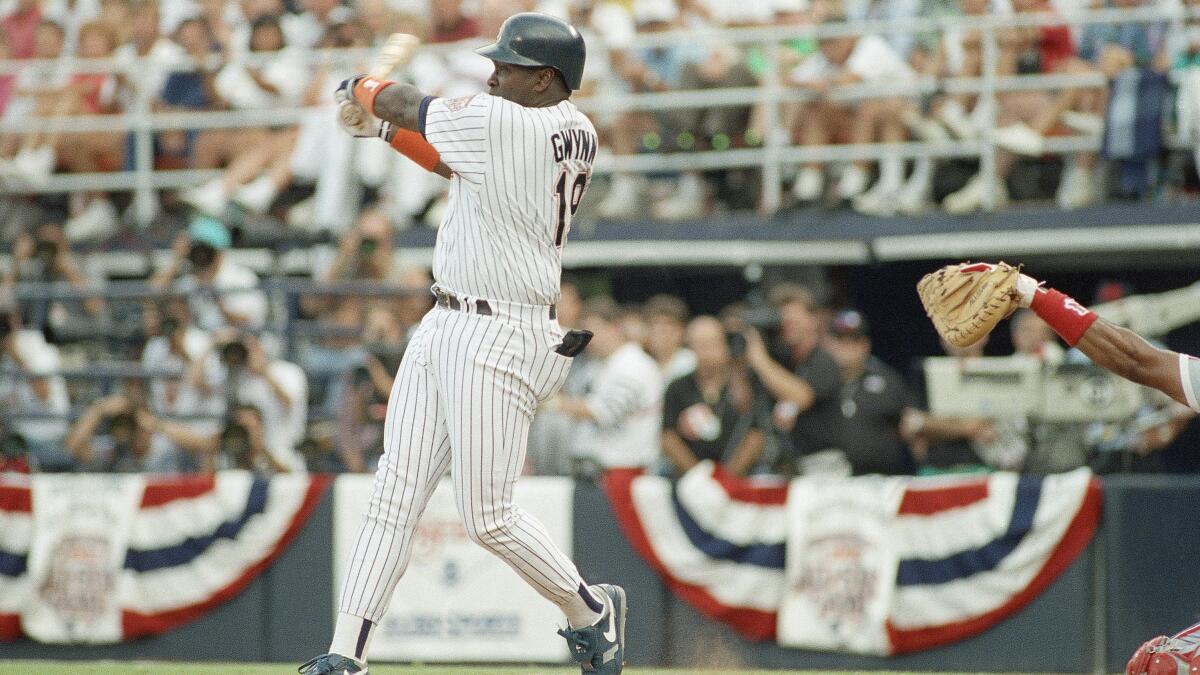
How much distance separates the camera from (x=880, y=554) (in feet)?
27.8

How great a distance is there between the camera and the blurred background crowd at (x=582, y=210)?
389 inches

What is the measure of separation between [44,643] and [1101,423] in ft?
18.8

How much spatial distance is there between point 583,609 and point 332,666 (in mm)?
862

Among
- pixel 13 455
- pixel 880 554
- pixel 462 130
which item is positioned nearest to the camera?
pixel 462 130

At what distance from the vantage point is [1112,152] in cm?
1105

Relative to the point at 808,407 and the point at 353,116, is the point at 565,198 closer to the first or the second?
the point at 353,116

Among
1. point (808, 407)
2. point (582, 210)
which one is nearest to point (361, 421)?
point (808, 407)

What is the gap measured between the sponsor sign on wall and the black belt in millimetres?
3500

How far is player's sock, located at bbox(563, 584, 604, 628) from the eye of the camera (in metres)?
5.73

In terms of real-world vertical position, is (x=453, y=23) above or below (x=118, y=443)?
above

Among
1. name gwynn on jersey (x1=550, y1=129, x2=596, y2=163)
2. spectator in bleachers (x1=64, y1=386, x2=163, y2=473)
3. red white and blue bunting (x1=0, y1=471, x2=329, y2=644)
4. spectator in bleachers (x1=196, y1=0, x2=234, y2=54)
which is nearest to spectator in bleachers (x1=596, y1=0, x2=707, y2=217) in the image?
spectator in bleachers (x1=196, y1=0, x2=234, y2=54)

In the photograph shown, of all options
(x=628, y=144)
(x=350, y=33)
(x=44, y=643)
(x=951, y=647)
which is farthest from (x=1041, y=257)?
(x=44, y=643)

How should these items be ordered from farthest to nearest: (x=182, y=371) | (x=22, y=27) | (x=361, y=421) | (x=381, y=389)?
(x=22, y=27)
(x=182, y=371)
(x=361, y=421)
(x=381, y=389)

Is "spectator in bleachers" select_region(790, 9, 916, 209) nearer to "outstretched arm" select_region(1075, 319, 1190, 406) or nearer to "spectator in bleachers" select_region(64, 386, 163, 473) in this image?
"spectator in bleachers" select_region(64, 386, 163, 473)
